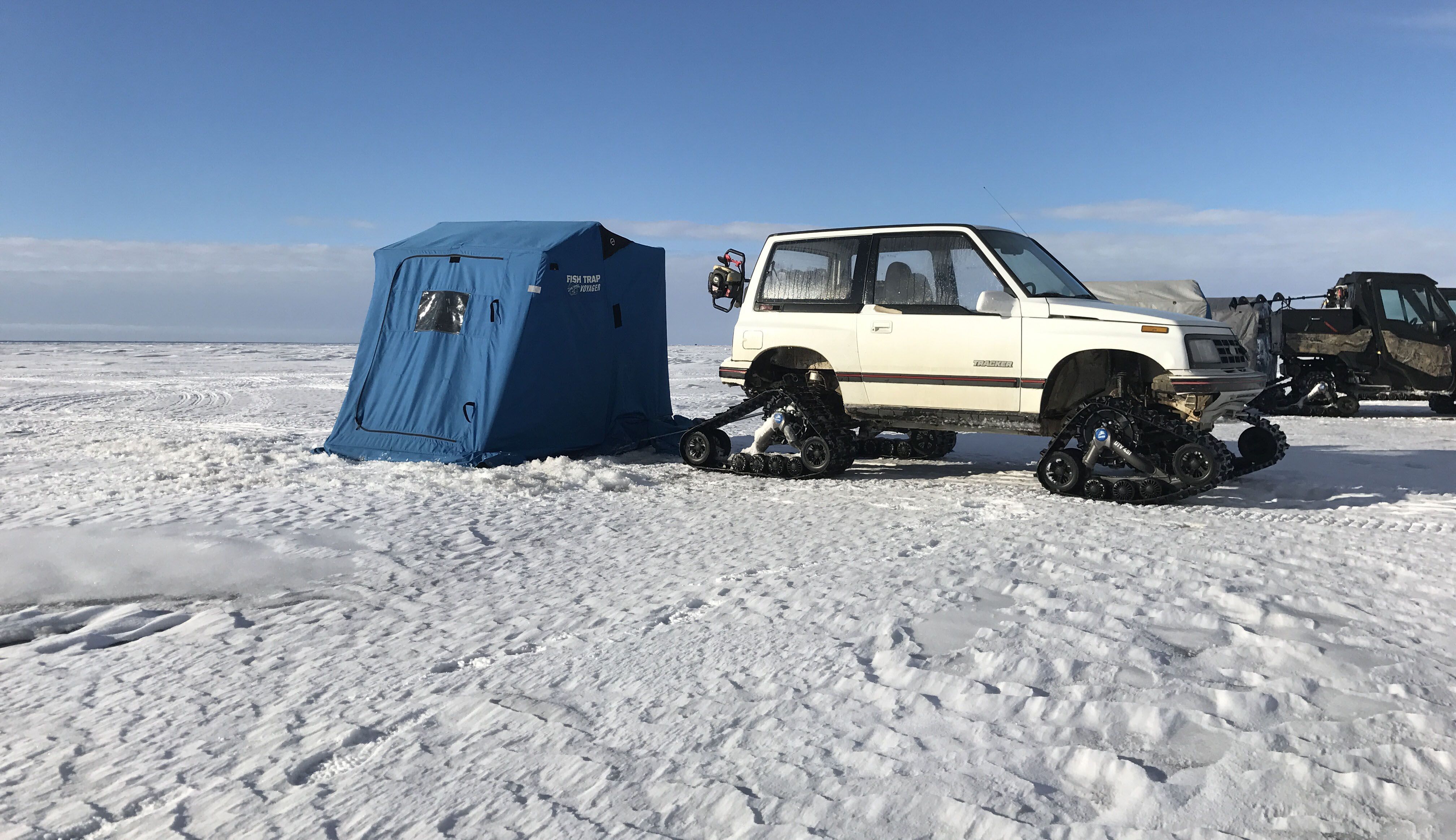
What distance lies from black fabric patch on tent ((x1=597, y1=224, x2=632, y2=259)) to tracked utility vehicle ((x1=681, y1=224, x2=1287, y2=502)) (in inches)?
52.7

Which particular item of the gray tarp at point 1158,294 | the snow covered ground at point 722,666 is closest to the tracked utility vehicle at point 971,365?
the snow covered ground at point 722,666

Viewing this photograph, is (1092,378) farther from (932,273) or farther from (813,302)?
(813,302)

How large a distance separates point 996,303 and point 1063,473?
1.49m

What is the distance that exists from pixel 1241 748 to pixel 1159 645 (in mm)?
955

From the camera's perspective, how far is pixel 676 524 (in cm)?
658

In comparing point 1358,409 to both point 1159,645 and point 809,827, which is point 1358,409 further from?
point 809,827

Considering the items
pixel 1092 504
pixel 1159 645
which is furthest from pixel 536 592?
pixel 1092 504

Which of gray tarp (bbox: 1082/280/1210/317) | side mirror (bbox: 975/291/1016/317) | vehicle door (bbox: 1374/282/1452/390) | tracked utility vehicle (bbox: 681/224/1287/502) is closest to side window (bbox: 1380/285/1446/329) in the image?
vehicle door (bbox: 1374/282/1452/390)

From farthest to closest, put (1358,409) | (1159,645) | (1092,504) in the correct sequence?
(1358,409) < (1092,504) < (1159,645)

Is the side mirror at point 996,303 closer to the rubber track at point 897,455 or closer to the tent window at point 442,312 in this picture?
the rubber track at point 897,455

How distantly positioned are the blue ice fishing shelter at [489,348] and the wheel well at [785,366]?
1.92 m

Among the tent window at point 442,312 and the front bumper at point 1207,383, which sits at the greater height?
the tent window at point 442,312

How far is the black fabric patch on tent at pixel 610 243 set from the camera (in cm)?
1016

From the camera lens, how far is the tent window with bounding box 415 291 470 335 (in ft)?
31.3
